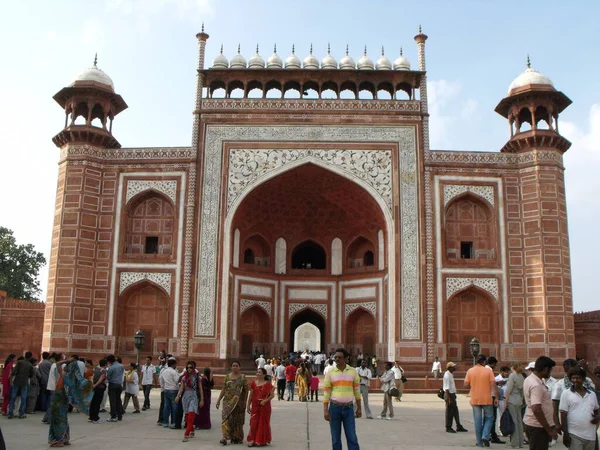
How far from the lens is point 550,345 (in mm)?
18734

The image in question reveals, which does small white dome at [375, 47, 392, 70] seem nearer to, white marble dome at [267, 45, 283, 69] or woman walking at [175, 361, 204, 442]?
white marble dome at [267, 45, 283, 69]

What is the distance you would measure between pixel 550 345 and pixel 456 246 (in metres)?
4.12

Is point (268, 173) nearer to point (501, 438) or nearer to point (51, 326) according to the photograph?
point (51, 326)

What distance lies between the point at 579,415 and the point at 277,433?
482 centimetres

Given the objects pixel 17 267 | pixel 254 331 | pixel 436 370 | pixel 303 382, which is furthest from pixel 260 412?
pixel 17 267

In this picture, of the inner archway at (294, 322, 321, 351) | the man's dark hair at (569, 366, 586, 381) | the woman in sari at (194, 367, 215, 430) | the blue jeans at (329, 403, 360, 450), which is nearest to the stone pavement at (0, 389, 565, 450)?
the woman in sari at (194, 367, 215, 430)

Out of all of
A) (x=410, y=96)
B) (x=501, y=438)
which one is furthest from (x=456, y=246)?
(x=501, y=438)

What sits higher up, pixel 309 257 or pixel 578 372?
pixel 309 257

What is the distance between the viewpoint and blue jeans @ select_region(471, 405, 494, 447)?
7.69 metres

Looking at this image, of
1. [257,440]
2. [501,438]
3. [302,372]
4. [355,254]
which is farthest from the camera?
[355,254]

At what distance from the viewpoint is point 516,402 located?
25.2ft

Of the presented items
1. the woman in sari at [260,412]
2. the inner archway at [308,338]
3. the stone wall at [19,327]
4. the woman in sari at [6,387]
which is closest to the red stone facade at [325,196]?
the stone wall at [19,327]

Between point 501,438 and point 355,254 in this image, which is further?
point 355,254

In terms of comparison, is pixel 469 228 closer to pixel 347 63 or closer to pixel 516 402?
pixel 347 63
